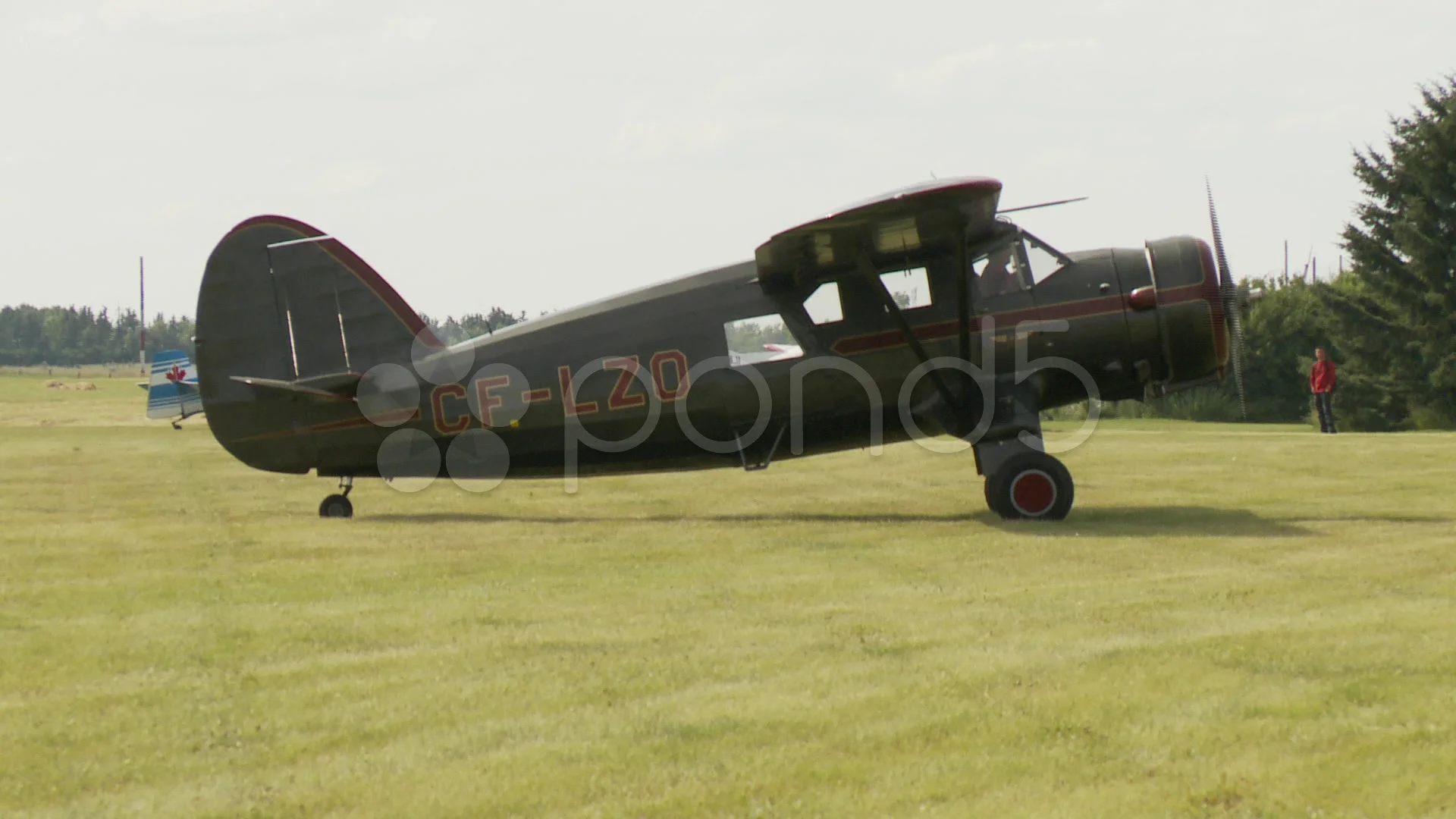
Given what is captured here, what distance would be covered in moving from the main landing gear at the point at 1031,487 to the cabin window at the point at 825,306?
2.14m

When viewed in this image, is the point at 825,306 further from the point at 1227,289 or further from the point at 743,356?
the point at 1227,289

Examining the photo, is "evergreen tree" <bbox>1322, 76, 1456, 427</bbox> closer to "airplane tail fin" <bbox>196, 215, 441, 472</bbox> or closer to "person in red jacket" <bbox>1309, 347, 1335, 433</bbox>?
"person in red jacket" <bbox>1309, 347, 1335, 433</bbox>

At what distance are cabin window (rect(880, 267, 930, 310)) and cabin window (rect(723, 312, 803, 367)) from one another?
3.49ft

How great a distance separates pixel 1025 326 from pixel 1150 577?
4.12 meters

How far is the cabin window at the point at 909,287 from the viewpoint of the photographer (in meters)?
13.2

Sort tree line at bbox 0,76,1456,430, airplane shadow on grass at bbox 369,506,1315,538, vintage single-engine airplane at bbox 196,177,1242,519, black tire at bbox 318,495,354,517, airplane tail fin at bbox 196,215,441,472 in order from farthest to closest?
tree line at bbox 0,76,1456,430 → black tire at bbox 318,495,354,517 → airplane tail fin at bbox 196,215,441,472 → vintage single-engine airplane at bbox 196,177,1242,519 → airplane shadow on grass at bbox 369,506,1315,538

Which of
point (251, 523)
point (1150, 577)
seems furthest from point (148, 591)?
point (1150, 577)

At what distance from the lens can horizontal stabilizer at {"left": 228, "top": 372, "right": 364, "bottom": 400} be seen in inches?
559

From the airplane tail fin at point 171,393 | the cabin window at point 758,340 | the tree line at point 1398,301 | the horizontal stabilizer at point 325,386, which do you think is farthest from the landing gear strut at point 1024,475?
the airplane tail fin at point 171,393

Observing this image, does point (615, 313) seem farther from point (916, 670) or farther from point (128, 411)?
point (128, 411)

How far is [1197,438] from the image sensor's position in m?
22.9

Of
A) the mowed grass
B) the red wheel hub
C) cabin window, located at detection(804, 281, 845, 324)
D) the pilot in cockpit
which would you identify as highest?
the pilot in cockpit

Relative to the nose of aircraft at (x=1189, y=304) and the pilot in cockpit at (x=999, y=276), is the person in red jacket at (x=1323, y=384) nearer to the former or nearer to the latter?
the nose of aircraft at (x=1189, y=304)

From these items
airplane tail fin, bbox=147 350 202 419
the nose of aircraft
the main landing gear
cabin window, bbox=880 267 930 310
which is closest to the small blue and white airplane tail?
airplane tail fin, bbox=147 350 202 419
